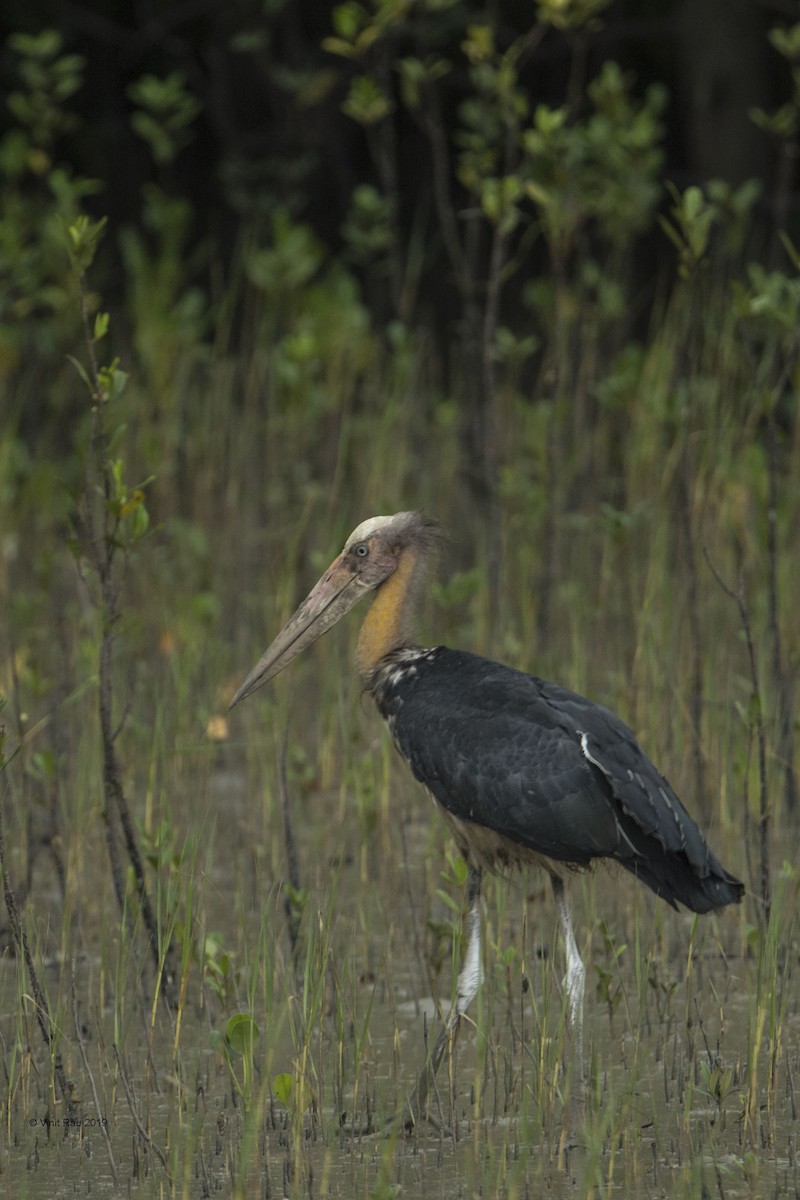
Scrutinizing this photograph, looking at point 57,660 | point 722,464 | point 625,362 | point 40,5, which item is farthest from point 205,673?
point 40,5

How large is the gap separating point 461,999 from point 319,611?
3.55 feet

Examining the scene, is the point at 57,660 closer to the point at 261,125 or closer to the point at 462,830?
the point at 462,830

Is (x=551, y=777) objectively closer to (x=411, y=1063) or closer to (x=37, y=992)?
(x=411, y=1063)

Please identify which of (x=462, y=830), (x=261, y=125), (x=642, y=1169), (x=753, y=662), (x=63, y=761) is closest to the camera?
(x=642, y=1169)

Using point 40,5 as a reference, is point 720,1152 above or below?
below

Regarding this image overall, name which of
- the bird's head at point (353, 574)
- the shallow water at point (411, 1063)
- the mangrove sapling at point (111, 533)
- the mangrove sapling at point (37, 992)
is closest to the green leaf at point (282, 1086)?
the shallow water at point (411, 1063)

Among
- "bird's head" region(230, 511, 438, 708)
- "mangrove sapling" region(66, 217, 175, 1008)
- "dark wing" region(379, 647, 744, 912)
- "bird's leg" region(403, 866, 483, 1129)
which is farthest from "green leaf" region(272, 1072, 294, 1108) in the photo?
"bird's head" region(230, 511, 438, 708)

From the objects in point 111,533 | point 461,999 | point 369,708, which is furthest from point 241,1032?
point 369,708

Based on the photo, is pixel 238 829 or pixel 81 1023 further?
pixel 238 829

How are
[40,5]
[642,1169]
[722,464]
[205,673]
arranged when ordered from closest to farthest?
[642,1169] → [722,464] → [205,673] → [40,5]

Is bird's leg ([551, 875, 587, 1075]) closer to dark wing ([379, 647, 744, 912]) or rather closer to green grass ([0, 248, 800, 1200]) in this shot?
green grass ([0, 248, 800, 1200])

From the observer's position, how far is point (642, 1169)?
3697mm

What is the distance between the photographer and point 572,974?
13.8ft

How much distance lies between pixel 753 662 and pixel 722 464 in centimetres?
141
